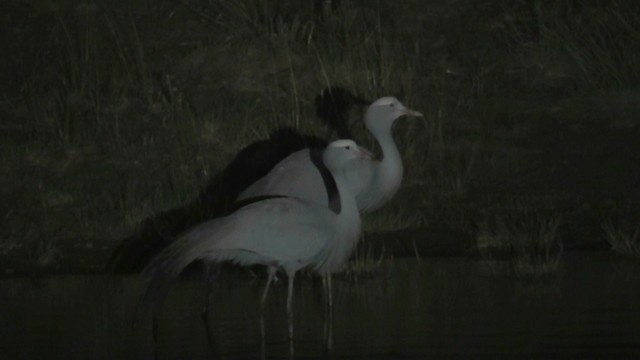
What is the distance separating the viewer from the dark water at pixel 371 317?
10.6m

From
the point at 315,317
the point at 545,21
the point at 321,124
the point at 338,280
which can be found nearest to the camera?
the point at 315,317

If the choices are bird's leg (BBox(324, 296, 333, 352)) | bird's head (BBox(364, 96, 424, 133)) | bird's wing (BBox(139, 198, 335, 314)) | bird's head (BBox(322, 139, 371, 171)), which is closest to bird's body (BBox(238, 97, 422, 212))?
bird's head (BBox(364, 96, 424, 133))

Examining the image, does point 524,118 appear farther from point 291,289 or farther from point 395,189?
point 291,289

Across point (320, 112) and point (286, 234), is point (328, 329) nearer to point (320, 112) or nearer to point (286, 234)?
point (286, 234)

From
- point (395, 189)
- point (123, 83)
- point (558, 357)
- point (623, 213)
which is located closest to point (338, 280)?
point (395, 189)

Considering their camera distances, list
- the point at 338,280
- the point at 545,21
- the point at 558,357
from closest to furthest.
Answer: the point at 558,357, the point at 338,280, the point at 545,21

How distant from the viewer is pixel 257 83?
16.7 m

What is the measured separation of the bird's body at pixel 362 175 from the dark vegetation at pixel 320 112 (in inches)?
16.1

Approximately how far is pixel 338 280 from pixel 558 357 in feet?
10.6

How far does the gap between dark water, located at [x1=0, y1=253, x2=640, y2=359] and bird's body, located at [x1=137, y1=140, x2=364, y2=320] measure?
1.04 ft

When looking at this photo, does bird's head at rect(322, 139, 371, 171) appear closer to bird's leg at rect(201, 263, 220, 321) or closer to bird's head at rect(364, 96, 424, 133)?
bird's leg at rect(201, 263, 220, 321)

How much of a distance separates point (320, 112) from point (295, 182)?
2.83 m

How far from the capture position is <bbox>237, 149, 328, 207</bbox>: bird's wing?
13.3 meters

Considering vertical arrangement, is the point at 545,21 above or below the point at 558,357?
above
